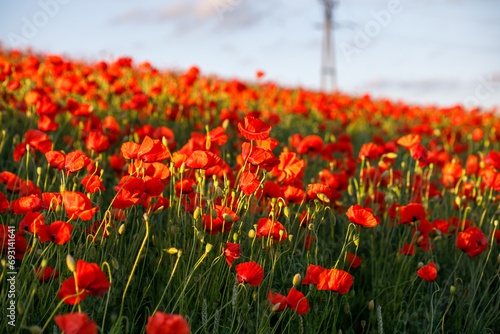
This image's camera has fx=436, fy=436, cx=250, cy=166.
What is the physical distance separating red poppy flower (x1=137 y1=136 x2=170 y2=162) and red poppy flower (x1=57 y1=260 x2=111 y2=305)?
64 cm

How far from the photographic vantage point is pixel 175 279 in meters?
1.78

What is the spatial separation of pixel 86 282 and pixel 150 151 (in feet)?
2.24

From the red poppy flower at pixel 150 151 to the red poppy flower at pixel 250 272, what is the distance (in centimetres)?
60

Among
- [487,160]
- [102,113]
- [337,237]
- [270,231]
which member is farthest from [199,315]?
[102,113]

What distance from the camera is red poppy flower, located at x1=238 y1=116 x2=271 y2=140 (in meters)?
1.68

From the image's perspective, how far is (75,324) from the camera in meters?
1.00

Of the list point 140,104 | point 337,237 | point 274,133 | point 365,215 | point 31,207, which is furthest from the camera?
point 274,133

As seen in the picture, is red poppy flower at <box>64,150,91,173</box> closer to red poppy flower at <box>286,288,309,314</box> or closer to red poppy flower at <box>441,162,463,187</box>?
red poppy flower at <box>286,288,309,314</box>

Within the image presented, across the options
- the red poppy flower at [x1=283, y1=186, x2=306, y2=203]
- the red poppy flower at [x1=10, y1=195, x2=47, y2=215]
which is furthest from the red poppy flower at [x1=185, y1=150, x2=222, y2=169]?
the red poppy flower at [x1=10, y1=195, x2=47, y2=215]

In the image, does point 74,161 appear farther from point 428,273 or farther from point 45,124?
point 428,273

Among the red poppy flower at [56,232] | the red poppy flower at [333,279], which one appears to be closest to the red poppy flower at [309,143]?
the red poppy flower at [333,279]

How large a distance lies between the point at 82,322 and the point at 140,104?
3.03m

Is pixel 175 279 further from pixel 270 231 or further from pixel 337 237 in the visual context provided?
pixel 337 237

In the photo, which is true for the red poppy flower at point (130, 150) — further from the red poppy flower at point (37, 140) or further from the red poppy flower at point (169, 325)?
the red poppy flower at point (169, 325)
